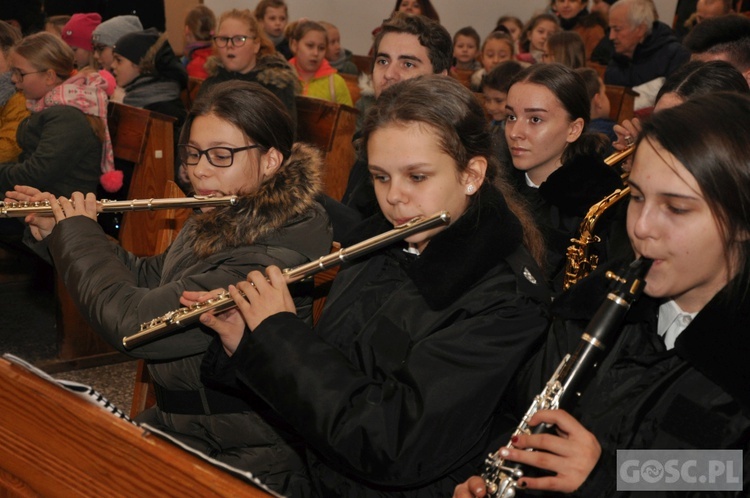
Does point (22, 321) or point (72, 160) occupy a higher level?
point (72, 160)

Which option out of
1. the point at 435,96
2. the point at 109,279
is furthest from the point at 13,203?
the point at 435,96

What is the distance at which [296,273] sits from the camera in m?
1.80

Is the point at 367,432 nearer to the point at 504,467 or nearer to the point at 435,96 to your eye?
the point at 504,467

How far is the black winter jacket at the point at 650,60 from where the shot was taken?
224 inches

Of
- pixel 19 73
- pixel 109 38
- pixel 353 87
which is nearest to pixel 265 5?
pixel 353 87

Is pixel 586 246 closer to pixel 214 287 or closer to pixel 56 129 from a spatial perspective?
pixel 214 287

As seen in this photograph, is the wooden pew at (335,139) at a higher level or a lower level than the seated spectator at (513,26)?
lower

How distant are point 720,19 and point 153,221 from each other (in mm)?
2467

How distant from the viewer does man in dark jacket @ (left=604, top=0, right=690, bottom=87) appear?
18.8ft

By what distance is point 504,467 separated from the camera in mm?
1373

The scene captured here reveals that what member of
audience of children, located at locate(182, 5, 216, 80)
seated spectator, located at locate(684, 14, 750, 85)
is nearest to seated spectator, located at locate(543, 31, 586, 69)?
seated spectator, located at locate(684, 14, 750, 85)

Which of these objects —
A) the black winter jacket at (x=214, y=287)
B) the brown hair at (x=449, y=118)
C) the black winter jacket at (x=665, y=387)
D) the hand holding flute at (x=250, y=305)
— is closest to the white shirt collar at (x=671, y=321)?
the black winter jacket at (x=665, y=387)

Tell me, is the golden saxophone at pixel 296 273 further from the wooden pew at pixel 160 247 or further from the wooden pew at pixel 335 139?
the wooden pew at pixel 335 139

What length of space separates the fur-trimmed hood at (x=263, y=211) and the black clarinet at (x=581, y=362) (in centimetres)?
92
